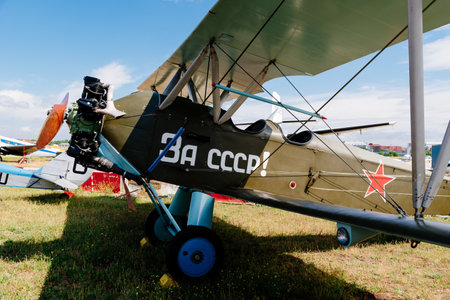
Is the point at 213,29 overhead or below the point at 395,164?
overhead

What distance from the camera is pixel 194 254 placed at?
308 cm

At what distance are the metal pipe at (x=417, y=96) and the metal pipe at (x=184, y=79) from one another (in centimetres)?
229

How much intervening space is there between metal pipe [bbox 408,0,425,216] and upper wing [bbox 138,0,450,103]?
1.15m

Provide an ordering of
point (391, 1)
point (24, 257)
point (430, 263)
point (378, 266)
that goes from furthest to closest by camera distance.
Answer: point (430, 263) → point (378, 266) → point (24, 257) → point (391, 1)

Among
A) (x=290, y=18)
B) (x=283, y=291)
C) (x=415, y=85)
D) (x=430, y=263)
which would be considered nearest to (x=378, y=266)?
(x=430, y=263)

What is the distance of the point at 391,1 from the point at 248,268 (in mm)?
3754

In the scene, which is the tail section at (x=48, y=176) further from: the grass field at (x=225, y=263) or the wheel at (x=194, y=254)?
the wheel at (x=194, y=254)

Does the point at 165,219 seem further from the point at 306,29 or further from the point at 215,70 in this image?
the point at 306,29

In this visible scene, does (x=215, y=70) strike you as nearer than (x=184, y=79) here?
No

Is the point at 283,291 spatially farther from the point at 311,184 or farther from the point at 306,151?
the point at 306,151

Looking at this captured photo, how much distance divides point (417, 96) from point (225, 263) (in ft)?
10.2

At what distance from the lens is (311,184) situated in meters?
4.60

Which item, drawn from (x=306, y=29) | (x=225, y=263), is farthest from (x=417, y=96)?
(x=225, y=263)

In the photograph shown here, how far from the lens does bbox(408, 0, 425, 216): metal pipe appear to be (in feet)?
6.59
